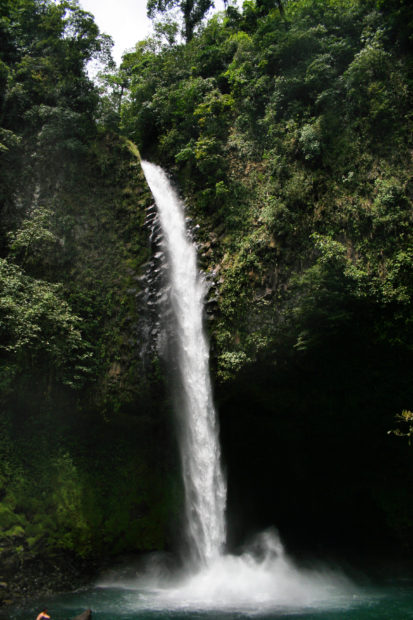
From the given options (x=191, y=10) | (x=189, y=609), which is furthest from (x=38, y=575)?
(x=191, y=10)

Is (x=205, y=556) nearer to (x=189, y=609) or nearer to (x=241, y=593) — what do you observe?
(x=241, y=593)

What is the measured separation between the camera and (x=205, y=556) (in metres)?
12.0

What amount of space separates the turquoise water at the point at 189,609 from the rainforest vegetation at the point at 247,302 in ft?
4.93

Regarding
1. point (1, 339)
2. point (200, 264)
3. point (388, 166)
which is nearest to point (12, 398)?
point (1, 339)

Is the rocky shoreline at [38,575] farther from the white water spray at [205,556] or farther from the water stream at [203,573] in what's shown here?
the white water spray at [205,556]

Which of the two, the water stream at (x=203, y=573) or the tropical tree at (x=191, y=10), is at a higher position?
the tropical tree at (x=191, y=10)

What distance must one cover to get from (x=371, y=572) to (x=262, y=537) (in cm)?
369

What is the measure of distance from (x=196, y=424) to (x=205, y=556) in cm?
379

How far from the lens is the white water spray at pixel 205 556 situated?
10.5 metres

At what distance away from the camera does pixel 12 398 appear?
13.0 m

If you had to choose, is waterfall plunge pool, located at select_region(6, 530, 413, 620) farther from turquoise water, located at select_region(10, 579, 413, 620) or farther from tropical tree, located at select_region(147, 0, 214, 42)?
tropical tree, located at select_region(147, 0, 214, 42)

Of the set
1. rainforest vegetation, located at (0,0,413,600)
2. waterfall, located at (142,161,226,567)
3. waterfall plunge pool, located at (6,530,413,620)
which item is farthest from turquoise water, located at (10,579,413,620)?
waterfall, located at (142,161,226,567)

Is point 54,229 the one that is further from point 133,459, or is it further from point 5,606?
point 5,606

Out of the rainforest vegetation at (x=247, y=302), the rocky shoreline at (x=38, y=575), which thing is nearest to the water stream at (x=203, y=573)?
the rocky shoreline at (x=38, y=575)
